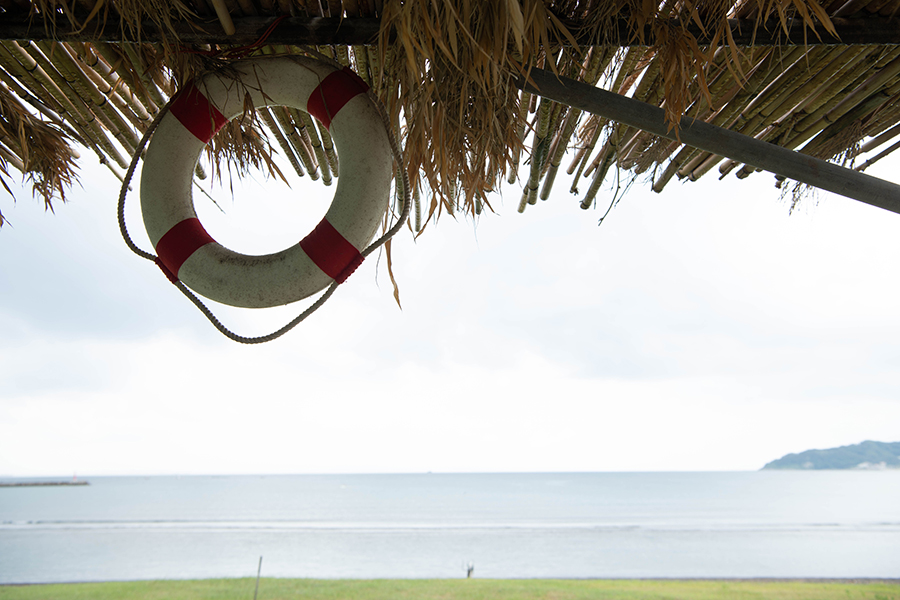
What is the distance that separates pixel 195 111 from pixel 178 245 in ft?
0.93

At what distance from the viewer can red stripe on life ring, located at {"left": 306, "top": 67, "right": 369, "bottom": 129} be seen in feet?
3.19

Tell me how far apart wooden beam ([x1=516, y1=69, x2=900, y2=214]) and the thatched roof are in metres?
0.05

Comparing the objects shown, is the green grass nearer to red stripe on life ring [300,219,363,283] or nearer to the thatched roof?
the thatched roof

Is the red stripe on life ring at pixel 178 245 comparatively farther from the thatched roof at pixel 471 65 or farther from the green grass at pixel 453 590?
the green grass at pixel 453 590

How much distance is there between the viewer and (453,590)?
715 cm

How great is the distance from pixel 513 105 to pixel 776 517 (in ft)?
91.1

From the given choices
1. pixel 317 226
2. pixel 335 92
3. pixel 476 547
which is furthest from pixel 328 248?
pixel 476 547

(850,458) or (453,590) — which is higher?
(850,458)

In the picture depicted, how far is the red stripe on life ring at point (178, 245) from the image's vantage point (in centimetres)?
100

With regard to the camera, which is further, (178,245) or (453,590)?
(453,590)

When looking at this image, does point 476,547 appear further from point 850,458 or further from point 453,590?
point 850,458

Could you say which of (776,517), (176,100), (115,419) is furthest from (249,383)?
(176,100)

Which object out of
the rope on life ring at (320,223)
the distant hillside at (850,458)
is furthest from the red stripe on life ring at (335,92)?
the distant hillside at (850,458)

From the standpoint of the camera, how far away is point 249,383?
58781mm
